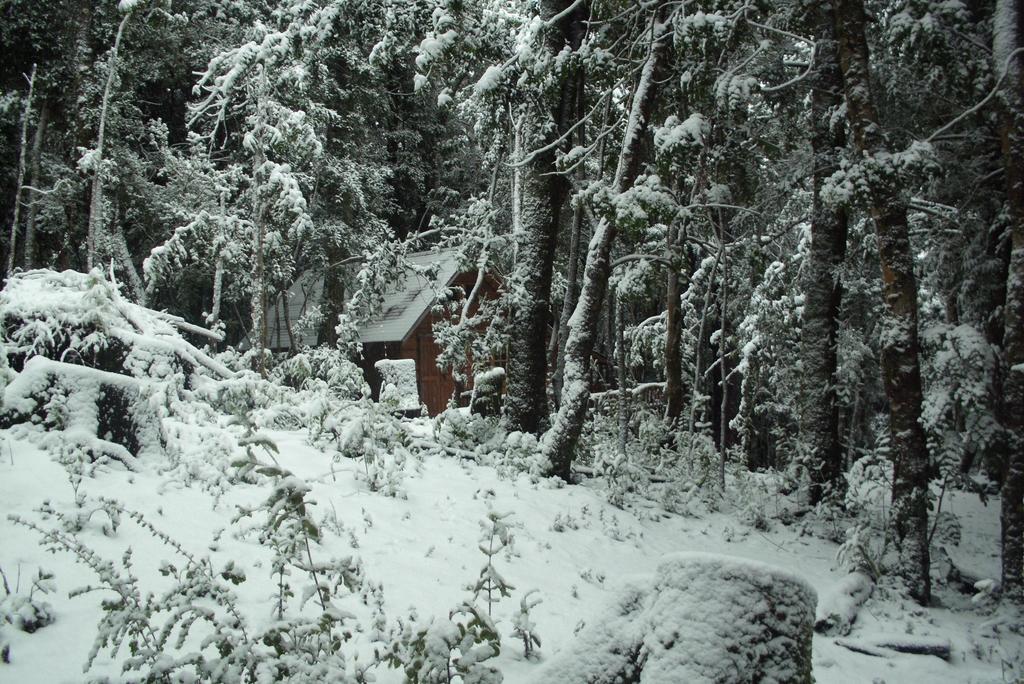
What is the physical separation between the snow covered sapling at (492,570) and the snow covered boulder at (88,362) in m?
3.29

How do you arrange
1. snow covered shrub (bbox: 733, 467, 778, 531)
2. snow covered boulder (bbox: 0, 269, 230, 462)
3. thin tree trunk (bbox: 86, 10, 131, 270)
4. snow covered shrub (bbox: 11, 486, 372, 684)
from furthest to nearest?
thin tree trunk (bbox: 86, 10, 131, 270) < snow covered shrub (bbox: 733, 467, 778, 531) < snow covered boulder (bbox: 0, 269, 230, 462) < snow covered shrub (bbox: 11, 486, 372, 684)

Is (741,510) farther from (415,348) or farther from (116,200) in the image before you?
(116,200)

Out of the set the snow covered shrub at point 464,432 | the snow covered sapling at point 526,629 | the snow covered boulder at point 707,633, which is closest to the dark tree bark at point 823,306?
the snow covered shrub at point 464,432

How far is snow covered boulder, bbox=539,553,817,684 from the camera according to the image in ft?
8.64

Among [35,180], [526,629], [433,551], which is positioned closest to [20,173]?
[35,180]

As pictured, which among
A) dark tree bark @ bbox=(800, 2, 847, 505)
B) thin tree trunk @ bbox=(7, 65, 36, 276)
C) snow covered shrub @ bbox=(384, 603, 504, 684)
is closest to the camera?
snow covered shrub @ bbox=(384, 603, 504, 684)

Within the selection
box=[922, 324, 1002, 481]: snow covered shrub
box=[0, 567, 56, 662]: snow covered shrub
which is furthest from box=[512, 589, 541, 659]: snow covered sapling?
box=[922, 324, 1002, 481]: snow covered shrub

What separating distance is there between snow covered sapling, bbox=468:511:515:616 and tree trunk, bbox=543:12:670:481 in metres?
2.26

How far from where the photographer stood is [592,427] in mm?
12477

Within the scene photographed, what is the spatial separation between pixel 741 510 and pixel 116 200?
2202cm

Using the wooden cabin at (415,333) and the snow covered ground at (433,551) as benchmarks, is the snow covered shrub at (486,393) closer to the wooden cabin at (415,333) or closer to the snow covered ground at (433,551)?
the snow covered ground at (433,551)

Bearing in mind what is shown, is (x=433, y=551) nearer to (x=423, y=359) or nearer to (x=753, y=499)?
(x=753, y=499)

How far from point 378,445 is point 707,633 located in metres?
6.11

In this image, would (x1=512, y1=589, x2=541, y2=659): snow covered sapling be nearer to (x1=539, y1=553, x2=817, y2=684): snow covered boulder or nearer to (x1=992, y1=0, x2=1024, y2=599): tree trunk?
(x1=539, y1=553, x2=817, y2=684): snow covered boulder
